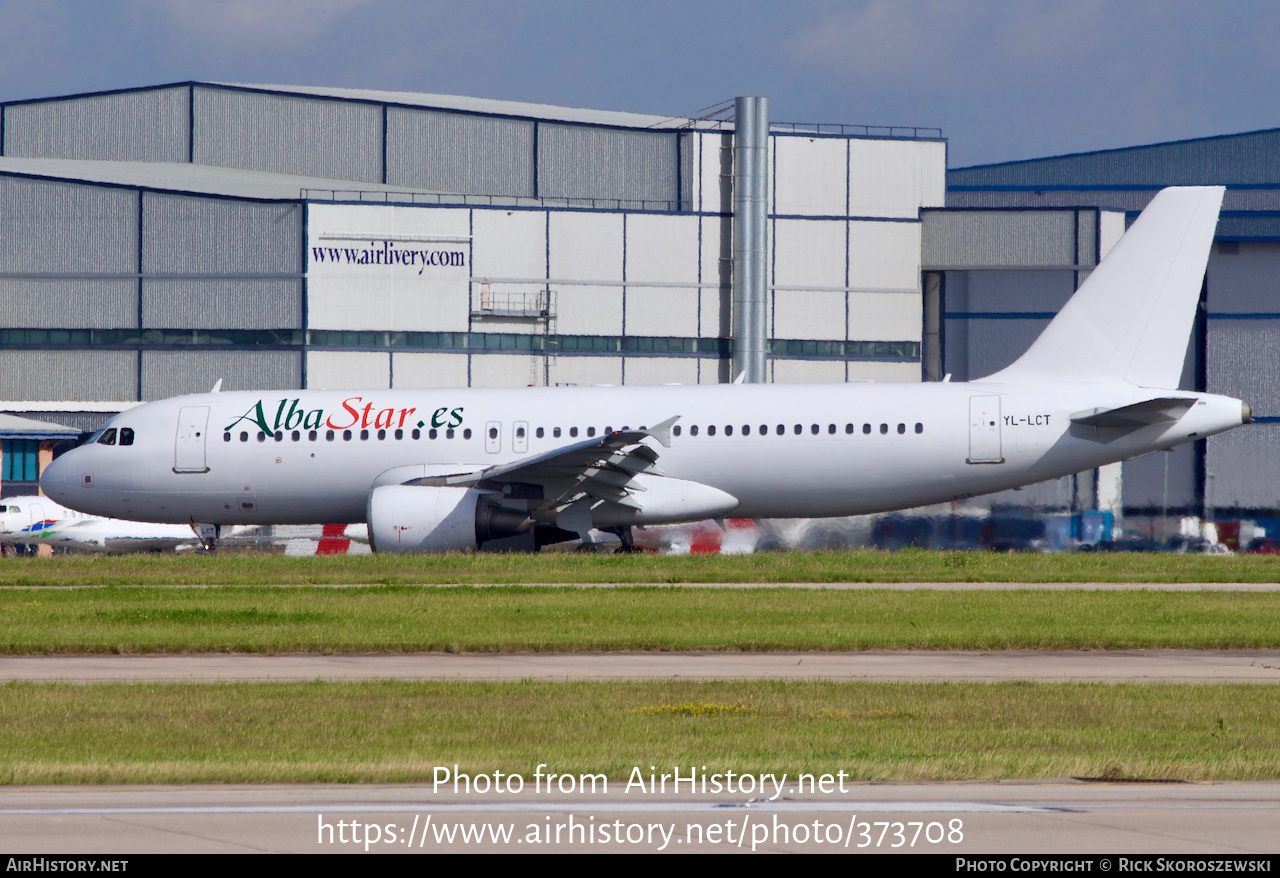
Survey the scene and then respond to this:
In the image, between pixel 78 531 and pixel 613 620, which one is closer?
pixel 613 620

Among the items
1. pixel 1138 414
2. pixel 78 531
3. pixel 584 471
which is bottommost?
pixel 78 531

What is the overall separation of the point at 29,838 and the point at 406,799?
2100mm

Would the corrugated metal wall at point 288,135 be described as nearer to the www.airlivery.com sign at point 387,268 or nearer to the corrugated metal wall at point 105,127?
the corrugated metal wall at point 105,127

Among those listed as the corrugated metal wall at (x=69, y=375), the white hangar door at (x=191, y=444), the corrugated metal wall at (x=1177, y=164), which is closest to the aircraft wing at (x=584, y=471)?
the white hangar door at (x=191, y=444)

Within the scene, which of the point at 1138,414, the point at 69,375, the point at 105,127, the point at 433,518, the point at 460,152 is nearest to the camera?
the point at 1138,414

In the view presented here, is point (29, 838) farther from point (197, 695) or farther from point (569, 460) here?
point (569, 460)

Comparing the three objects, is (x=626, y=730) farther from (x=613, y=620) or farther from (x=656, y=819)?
(x=613, y=620)

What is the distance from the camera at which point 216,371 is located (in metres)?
57.4

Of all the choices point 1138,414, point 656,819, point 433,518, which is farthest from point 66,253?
point 656,819

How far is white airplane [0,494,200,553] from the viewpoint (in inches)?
1821

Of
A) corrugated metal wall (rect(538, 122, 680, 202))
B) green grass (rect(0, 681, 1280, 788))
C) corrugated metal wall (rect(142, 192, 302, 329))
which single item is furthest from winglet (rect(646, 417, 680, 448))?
corrugated metal wall (rect(538, 122, 680, 202))

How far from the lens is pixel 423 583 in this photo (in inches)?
987

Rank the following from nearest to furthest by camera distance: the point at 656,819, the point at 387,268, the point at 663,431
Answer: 1. the point at 656,819
2. the point at 663,431
3. the point at 387,268

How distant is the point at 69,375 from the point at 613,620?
44436 millimetres
